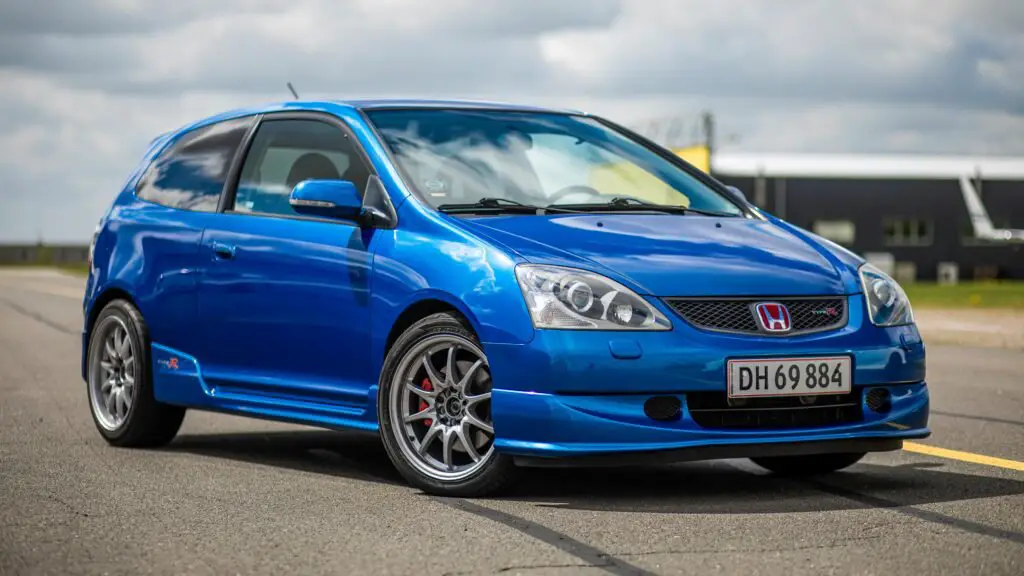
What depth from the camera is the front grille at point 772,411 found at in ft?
19.5

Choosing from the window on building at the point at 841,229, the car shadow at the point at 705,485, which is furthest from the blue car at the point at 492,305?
the window on building at the point at 841,229

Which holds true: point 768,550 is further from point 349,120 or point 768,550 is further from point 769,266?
point 349,120

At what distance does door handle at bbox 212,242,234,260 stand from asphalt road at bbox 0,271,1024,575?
98 cm

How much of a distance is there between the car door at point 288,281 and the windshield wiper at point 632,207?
919 millimetres

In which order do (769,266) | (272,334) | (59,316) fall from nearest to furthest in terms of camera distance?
(769,266), (272,334), (59,316)

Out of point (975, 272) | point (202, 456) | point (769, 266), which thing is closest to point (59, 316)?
point (202, 456)

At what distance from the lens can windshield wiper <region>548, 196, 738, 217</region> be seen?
6.84 meters

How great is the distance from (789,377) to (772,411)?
0.16 meters

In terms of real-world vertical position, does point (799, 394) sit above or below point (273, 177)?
below

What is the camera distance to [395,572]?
472 cm

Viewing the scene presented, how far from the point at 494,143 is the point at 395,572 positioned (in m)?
3.06

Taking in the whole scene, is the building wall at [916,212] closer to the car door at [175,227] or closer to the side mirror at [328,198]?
the car door at [175,227]

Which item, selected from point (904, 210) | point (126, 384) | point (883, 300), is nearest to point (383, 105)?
point (126, 384)

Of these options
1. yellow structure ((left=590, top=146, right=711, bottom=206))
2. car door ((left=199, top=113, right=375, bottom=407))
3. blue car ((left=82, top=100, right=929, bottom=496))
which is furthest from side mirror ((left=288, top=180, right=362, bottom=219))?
yellow structure ((left=590, top=146, right=711, bottom=206))
